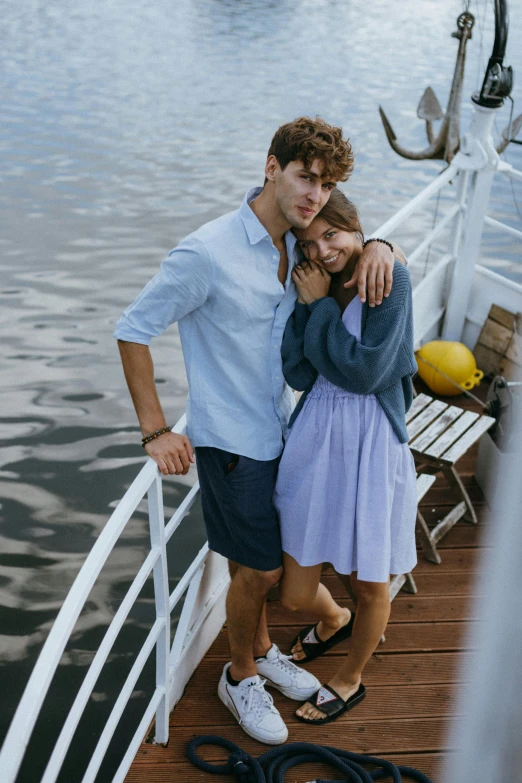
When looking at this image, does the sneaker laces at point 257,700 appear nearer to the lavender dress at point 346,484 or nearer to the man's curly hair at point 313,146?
the lavender dress at point 346,484

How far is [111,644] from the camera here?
5.95 ft

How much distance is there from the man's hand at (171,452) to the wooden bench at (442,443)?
1.44 meters

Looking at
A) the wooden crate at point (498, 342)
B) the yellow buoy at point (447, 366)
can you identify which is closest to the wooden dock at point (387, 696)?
the yellow buoy at point (447, 366)

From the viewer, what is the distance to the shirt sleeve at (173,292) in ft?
6.51

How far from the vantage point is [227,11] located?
82.0 feet

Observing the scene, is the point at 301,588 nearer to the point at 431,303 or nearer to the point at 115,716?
the point at 115,716

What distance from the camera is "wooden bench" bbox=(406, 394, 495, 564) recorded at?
11.0 ft

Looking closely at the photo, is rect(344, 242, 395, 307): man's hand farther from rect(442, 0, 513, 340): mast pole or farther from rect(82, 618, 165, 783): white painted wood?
rect(442, 0, 513, 340): mast pole

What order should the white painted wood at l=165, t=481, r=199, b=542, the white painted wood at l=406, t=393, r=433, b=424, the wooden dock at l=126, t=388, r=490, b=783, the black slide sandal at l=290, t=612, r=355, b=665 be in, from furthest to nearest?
the white painted wood at l=406, t=393, r=433, b=424 < the black slide sandal at l=290, t=612, r=355, b=665 < the wooden dock at l=126, t=388, r=490, b=783 < the white painted wood at l=165, t=481, r=199, b=542

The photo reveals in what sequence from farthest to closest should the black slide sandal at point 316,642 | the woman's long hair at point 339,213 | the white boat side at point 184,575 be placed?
the black slide sandal at point 316,642
the woman's long hair at point 339,213
the white boat side at point 184,575

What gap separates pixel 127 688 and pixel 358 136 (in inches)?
530

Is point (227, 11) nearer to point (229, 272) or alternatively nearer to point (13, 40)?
point (13, 40)

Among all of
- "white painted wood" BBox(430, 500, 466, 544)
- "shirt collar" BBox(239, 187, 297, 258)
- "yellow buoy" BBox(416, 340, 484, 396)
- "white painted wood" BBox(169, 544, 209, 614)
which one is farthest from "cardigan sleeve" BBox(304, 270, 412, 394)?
"yellow buoy" BBox(416, 340, 484, 396)

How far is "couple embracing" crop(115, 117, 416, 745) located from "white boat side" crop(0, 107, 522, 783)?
17 cm
